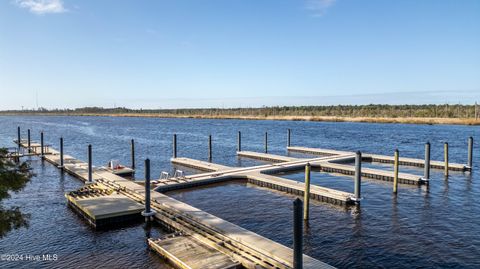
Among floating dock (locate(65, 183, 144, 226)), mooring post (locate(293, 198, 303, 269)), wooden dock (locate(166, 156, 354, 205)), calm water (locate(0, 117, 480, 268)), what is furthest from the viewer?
wooden dock (locate(166, 156, 354, 205))

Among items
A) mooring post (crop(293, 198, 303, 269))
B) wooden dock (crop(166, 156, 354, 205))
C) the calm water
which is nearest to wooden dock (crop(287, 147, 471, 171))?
the calm water

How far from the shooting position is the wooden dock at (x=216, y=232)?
34.3ft

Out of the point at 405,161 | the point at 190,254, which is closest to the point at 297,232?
the point at 190,254

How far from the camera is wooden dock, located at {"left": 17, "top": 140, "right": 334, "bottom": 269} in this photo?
1046 centimetres

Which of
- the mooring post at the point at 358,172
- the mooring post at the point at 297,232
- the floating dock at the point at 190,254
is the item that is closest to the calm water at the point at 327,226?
the floating dock at the point at 190,254

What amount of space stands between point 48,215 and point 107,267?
7.22 metres

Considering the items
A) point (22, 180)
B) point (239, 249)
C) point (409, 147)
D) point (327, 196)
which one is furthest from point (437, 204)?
point (409, 147)

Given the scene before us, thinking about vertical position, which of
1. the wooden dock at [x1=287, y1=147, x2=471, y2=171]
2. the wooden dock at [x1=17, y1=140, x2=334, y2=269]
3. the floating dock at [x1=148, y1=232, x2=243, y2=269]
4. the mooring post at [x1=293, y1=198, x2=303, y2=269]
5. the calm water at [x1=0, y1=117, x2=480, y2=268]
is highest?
the mooring post at [x1=293, y1=198, x2=303, y2=269]

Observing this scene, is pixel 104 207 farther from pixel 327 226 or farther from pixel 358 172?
pixel 358 172

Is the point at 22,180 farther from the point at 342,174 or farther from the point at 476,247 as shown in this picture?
the point at 342,174

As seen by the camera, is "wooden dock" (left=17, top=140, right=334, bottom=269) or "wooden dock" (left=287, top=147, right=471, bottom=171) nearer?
"wooden dock" (left=17, top=140, right=334, bottom=269)

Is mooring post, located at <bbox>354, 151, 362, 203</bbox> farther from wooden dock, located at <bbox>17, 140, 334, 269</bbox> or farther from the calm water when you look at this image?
wooden dock, located at <bbox>17, 140, 334, 269</bbox>

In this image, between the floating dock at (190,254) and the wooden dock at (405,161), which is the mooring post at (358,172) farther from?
the wooden dock at (405,161)

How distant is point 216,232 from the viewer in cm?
1258
